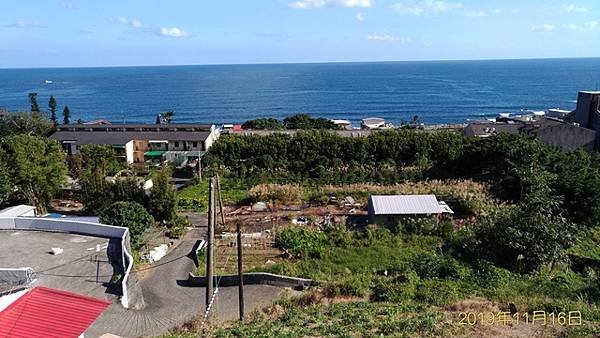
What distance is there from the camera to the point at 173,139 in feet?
133

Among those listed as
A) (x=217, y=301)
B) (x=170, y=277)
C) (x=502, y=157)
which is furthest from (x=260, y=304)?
(x=502, y=157)

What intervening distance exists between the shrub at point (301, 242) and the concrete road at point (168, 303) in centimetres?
290

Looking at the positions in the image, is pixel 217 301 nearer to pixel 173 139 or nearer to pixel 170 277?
pixel 170 277

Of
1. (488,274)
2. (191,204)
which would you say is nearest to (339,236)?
(488,274)

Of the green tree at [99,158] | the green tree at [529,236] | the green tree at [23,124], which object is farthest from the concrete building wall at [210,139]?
the green tree at [529,236]

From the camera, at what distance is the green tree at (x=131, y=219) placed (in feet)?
62.6

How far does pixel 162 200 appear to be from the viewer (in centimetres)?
2330

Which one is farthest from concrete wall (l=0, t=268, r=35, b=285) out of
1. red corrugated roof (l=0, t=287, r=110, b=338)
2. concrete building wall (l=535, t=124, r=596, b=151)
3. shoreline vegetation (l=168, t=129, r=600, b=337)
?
concrete building wall (l=535, t=124, r=596, b=151)

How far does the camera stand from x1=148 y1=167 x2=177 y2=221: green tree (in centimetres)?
2330

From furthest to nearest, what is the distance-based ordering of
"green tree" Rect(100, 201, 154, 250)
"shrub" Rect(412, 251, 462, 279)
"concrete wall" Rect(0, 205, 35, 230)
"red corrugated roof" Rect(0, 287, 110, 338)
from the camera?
"green tree" Rect(100, 201, 154, 250)
"concrete wall" Rect(0, 205, 35, 230)
"shrub" Rect(412, 251, 462, 279)
"red corrugated roof" Rect(0, 287, 110, 338)

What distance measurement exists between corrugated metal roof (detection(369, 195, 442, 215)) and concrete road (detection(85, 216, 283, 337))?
791 centimetres

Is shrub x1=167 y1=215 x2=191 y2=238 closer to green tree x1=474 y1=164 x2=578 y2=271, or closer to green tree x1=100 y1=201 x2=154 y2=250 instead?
green tree x1=100 y1=201 x2=154 y2=250

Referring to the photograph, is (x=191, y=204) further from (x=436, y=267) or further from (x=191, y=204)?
(x=436, y=267)

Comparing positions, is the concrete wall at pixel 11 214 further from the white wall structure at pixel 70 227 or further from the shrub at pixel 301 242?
the shrub at pixel 301 242
